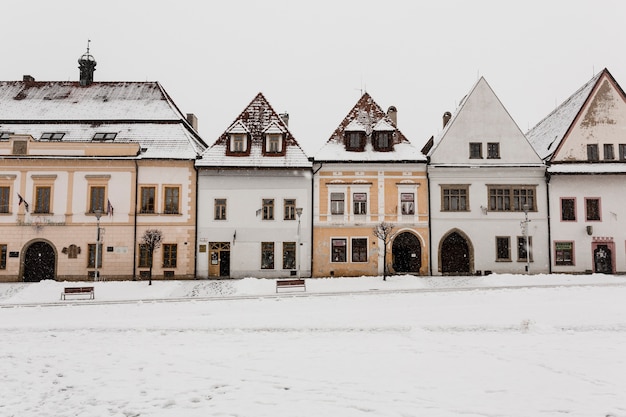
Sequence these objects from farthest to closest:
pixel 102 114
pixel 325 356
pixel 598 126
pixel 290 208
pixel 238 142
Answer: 1. pixel 102 114
2. pixel 598 126
3. pixel 238 142
4. pixel 290 208
5. pixel 325 356

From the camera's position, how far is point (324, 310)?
59.8 feet

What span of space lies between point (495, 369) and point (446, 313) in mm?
7330

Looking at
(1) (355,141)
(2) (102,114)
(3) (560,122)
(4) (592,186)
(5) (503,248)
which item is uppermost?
(2) (102,114)

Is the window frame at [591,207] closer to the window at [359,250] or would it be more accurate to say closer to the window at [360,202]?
the window at [360,202]

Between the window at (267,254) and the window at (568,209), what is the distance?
19682 mm

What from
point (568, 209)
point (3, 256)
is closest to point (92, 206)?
point (3, 256)

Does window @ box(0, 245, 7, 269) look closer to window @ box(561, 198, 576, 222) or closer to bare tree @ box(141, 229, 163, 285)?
bare tree @ box(141, 229, 163, 285)

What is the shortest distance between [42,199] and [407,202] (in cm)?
2403

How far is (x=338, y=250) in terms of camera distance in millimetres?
30766

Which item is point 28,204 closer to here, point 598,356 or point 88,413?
point 88,413

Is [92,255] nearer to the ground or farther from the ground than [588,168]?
nearer to the ground

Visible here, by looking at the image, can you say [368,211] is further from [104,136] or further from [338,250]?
[104,136]

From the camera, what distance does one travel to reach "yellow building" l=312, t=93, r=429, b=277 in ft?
100

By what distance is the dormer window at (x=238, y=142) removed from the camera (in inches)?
1231
